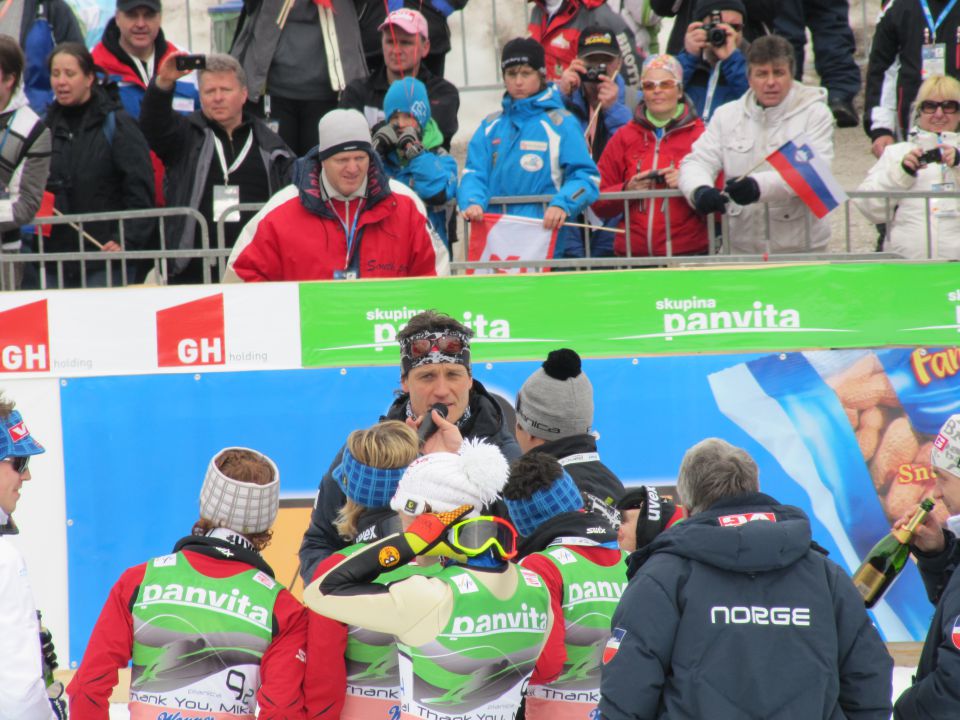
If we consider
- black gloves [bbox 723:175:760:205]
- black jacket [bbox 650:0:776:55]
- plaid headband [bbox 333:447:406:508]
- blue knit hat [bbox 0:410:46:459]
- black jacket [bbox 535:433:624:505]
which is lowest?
black jacket [bbox 535:433:624:505]

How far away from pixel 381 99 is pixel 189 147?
52.6 inches

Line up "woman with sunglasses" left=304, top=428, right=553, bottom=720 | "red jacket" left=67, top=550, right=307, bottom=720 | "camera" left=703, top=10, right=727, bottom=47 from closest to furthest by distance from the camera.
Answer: "woman with sunglasses" left=304, top=428, right=553, bottom=720, "red jacket" left=67, top=550, right=307, bottom=720, "camera" left=703, top=10, right=727, bottom=47

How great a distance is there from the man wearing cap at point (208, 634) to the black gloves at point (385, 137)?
4.34 metres

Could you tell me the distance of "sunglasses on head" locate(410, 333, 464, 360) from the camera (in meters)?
5.31

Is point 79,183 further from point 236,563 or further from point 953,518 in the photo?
point 953,518

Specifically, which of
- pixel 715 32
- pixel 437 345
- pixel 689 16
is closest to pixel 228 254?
pixel 437 345

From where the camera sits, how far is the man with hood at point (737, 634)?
11.7 feet

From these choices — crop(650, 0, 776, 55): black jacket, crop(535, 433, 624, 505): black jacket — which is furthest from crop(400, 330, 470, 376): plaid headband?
crop(650, 0, 776, 55): black jacket

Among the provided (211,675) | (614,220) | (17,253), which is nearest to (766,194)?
(614,220)

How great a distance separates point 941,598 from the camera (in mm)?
3906

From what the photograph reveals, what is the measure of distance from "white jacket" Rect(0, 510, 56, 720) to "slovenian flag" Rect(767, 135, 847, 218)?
5.27 metres

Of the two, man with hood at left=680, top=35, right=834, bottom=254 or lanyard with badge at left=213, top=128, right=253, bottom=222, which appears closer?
man with hood at left=680, top=35, right=834, bottom=254

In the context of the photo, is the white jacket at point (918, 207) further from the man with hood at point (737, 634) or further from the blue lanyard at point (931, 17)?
the man with hood at point (737, 634)

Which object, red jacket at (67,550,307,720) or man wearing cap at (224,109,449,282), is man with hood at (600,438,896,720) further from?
Answer: man wearing cap at (224,109,449,282)
